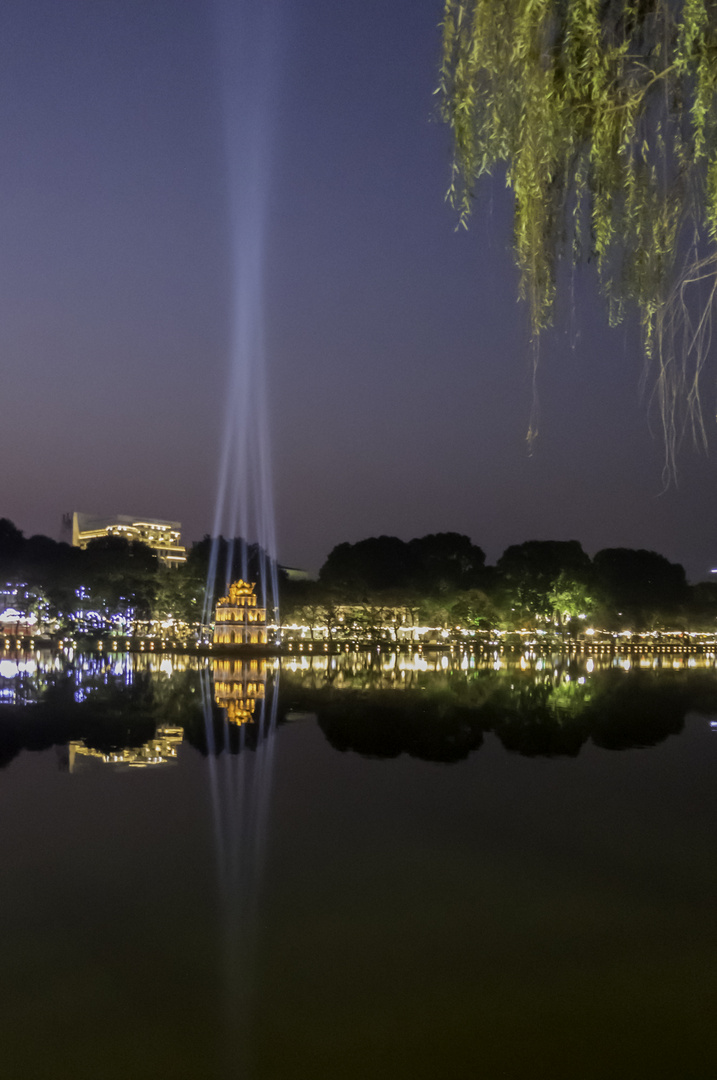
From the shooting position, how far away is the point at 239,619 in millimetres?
68438

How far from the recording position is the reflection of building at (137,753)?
15.7m

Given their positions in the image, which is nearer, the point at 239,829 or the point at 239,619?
the point at 239,829

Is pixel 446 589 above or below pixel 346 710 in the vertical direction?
above

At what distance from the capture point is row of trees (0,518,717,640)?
286ft

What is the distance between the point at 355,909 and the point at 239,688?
82.8 feet

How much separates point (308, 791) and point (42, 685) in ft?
75.8

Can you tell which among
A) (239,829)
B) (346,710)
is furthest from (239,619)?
(239,829)

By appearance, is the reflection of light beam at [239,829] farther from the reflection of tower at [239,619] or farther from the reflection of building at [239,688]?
the reflection of tower at [239,619]

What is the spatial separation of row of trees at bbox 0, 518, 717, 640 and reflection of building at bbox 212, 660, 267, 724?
36.6 m

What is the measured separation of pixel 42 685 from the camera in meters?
33.7

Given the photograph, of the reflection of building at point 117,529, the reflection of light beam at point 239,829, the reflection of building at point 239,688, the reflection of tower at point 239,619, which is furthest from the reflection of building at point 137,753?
the reflection of building at point 117,529

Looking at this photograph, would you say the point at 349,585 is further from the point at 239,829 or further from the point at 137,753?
the point at 239,829

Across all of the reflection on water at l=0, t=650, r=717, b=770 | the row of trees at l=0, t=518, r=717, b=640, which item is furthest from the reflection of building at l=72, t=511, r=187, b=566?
the reflection on water at l=0, t=650, r=717, b=770

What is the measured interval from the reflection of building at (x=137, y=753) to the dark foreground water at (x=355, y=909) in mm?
107
